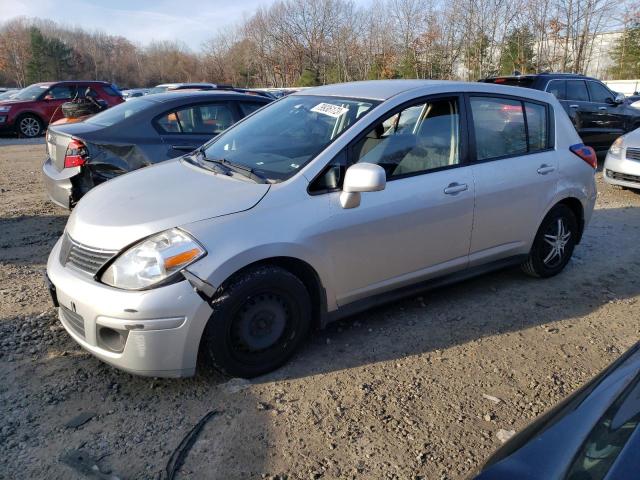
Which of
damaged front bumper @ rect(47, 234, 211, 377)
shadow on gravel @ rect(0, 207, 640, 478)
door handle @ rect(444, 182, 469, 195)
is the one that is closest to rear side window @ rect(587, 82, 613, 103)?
shadow on gravel @ rect(0, 207, 640, 478)

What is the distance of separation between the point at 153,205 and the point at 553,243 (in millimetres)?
3383

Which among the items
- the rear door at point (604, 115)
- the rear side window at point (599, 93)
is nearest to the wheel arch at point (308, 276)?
the rear door at point (604, 115)

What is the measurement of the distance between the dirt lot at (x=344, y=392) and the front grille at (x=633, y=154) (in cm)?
425

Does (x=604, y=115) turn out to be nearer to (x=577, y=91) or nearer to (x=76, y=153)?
(x=577, y=91)

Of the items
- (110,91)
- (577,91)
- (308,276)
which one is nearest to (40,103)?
(110,91)

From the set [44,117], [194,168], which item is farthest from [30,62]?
[194,168]

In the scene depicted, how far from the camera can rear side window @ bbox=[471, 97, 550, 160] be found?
154 inches

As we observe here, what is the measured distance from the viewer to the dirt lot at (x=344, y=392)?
8.04 ft

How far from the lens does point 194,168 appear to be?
359 cm

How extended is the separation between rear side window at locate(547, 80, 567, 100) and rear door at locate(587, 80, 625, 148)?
861 mm

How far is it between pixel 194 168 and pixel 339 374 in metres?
1.70

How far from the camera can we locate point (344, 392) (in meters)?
2.95

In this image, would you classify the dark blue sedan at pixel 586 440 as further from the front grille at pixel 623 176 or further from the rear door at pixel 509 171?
the front grille at pixel 623 176

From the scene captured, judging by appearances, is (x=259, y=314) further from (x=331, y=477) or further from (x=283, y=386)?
(x=331, y=477)
